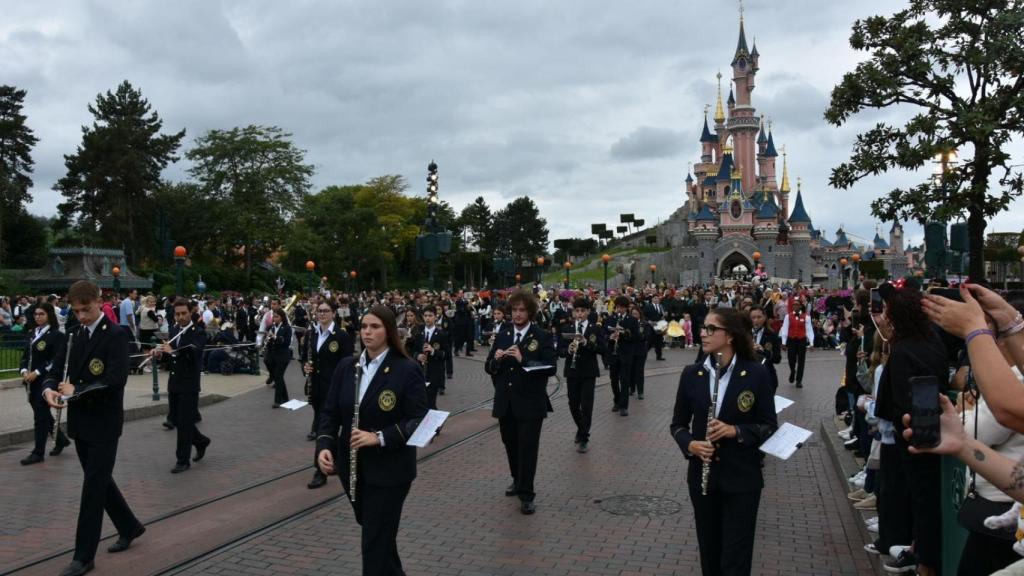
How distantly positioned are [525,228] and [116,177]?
6239 centimetres

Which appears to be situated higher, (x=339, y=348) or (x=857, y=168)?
(x=857, y=168)

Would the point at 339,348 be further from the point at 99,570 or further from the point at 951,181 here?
the point at 951,181

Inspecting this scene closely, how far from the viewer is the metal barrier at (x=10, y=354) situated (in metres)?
17.5

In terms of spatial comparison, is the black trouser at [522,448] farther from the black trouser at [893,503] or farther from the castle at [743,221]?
the castle at [743,221]

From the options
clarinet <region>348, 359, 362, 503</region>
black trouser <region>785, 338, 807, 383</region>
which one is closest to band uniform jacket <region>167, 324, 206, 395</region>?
clarinet <region>348, 359, 362, 503</region>

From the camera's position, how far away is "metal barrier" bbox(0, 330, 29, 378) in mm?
17547

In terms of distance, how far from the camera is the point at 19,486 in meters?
8.63

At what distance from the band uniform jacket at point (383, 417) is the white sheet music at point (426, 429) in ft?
0.09

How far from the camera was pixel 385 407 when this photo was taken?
184 inches

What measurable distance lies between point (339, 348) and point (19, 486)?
151 inches

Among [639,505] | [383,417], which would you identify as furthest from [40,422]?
→ [639,505]

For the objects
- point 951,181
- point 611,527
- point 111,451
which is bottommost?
point 611,527

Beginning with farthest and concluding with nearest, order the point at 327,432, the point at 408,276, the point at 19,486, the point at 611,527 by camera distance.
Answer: the point at 408,276 < the point at 19,486 < the point at 611,527 < the point at 327,432

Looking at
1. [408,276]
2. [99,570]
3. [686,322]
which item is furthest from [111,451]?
[408,276]
